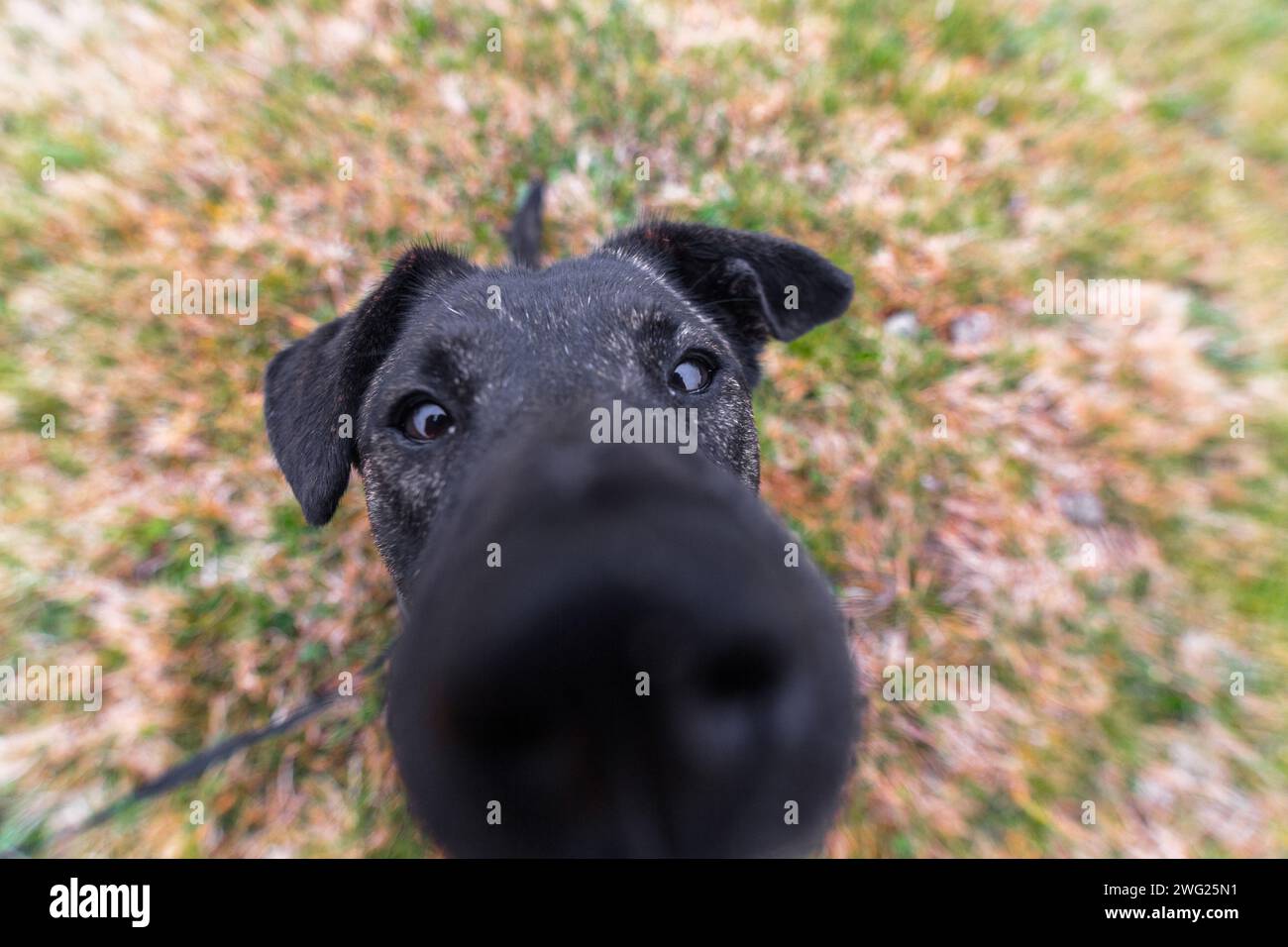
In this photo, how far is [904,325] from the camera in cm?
477

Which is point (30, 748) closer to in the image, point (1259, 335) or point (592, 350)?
point (592, 350)

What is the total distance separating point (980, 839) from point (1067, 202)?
445 centimetres

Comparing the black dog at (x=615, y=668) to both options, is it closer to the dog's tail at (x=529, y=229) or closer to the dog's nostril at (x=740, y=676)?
the dog's nostril at (x=740, y=676)

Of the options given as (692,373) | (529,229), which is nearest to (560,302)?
(692,373)

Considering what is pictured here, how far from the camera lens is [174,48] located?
5289mm

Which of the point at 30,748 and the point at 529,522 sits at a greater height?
the point at 529,522

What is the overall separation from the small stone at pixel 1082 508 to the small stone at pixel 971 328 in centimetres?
118

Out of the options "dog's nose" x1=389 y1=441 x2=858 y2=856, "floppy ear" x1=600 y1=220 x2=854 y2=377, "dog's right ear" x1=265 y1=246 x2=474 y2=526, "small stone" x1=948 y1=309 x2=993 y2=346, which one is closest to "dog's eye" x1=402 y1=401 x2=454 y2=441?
"dog's right ear" x1=265 y1=246 x2=474 y2=526

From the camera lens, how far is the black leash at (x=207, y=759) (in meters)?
3.32

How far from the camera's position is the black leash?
3.32 m

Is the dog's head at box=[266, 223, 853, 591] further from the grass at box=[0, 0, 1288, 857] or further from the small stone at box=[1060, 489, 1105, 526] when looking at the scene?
the small stone at box=[1060, 489, 1105, 526]

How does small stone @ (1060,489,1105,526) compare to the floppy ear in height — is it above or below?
below

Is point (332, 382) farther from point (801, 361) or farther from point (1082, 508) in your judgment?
point (1082, 508)
